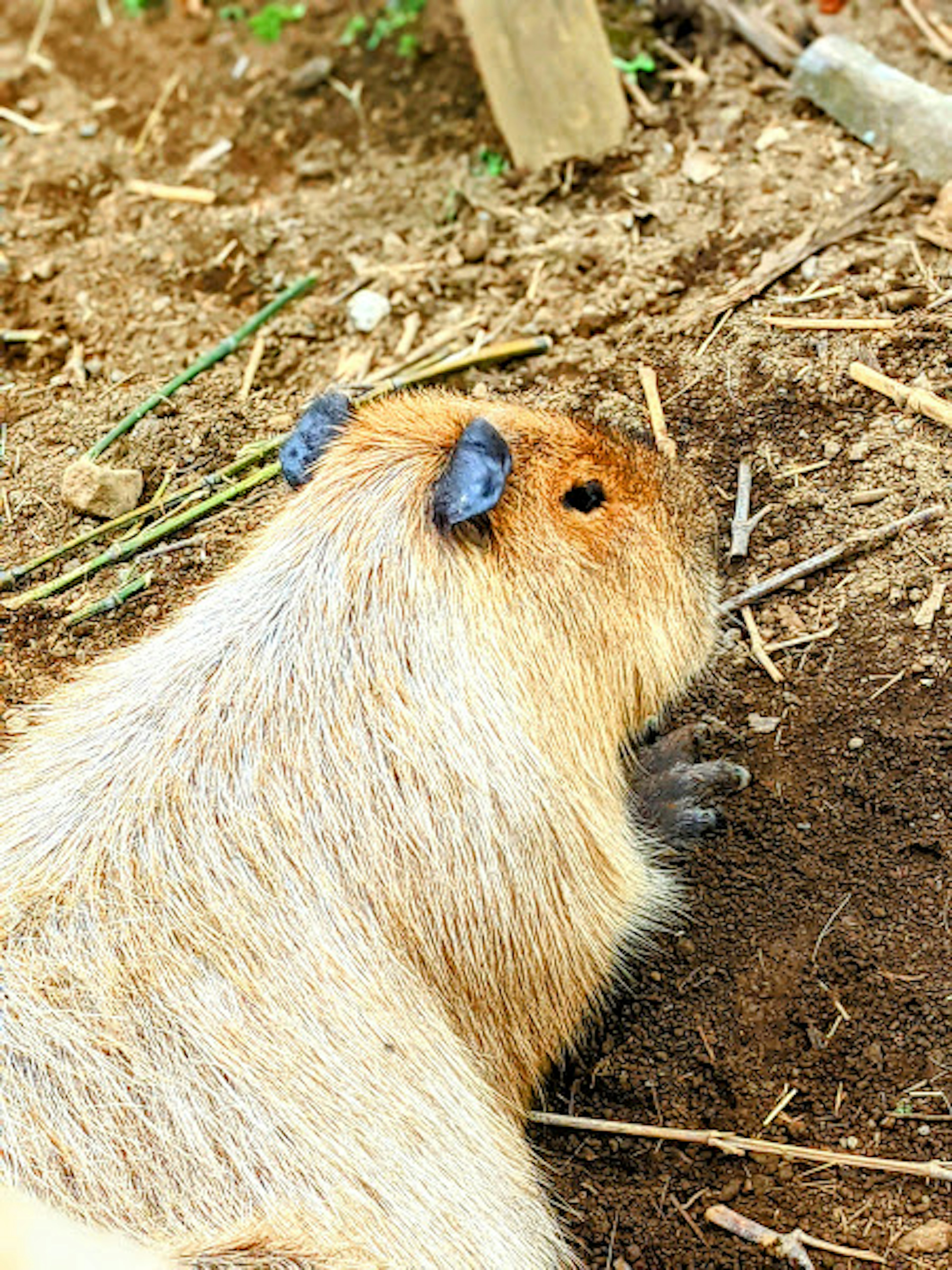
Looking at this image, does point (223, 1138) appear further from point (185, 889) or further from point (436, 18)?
Result: point (436, 18)

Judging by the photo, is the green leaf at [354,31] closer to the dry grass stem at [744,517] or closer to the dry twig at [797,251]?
the dry twig at [797,251]

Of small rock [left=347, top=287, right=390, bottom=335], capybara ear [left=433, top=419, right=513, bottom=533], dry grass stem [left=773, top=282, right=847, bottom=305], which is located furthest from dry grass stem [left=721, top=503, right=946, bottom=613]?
small rock [left=347, top=287, right=390, bottom=335]

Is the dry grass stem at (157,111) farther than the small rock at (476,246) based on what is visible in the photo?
Yes

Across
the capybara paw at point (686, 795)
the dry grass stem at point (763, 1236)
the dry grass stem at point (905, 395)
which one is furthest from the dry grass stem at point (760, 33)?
the dry grass stem at point (763, 1236)

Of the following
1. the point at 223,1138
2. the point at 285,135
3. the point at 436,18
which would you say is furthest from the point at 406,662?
the point at 436,18

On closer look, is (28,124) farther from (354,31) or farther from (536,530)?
(536,530)

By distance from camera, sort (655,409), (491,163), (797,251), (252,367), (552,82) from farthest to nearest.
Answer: (491,163) → (552,82) → (252,367) → (797,251) → (655,409)

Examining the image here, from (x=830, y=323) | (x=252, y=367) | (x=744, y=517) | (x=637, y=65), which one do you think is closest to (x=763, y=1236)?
(x=744, y=517)
